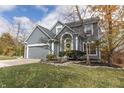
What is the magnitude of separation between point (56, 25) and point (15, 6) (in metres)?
0.96

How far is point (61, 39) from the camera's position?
15.8 ft

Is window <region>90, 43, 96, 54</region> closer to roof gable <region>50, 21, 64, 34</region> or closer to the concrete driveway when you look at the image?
roof gable <region>50, 21, 64, 34</region>

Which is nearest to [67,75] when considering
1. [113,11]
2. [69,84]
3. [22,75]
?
[69,84]

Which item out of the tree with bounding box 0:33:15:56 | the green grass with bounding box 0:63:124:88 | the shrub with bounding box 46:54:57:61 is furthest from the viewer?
the shrub with bounding box 46:54:57:61

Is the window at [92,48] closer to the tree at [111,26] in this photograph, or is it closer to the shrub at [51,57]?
the tree at [111,26]

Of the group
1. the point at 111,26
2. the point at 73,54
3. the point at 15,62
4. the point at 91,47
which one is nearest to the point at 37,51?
the point at 15,62

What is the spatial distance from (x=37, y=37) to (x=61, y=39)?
527 mm

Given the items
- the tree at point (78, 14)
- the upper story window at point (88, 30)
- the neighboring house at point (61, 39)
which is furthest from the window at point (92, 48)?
the upper story window at point (88, 30)

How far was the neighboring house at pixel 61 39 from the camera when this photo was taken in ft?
15.3

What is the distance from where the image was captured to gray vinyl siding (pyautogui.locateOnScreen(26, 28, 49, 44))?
4.70 meters

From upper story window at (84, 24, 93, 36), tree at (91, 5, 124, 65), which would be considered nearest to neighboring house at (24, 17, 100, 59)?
upper story window at (84, 24, 93, 36)

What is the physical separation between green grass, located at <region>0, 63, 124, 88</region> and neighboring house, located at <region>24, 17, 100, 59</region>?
1.11 ft

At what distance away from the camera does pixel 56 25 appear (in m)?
4.75

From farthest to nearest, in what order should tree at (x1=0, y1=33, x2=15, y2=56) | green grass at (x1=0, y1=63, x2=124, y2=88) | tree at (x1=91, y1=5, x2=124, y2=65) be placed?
tree at (x1=91, y1=5, x2=124, y2=65), tree at (x1=0, y1=33, x2=15, y2=56), green grass at (x1=0, y1=63, x2=124, y2=88)
